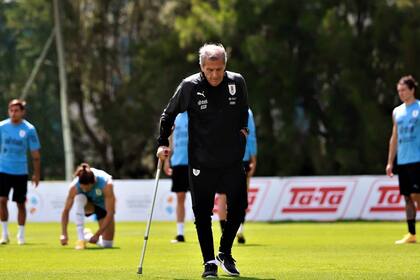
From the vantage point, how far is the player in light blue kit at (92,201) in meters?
15.7

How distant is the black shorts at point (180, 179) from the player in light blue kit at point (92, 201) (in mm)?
2281

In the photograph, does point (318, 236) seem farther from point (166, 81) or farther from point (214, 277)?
point (166, 81)

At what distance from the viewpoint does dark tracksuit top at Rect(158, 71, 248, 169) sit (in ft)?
34.6

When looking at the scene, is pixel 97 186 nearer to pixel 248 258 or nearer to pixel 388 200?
pixel 248 258

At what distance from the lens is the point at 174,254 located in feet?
47.8

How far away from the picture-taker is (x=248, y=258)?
1361cm

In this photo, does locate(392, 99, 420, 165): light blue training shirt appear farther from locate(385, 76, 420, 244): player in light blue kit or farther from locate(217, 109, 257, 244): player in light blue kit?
locate(217, 109, 257, 244): player in light blue kit

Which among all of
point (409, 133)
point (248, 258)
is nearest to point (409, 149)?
point (409, 133)

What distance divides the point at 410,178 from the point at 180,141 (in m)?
4.12

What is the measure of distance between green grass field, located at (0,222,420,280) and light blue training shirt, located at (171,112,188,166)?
1389mm

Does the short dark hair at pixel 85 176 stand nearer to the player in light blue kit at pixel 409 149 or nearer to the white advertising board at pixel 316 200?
the player in light blue kit at pixel 409 149

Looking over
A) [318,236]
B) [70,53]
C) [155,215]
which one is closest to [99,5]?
[70,53]

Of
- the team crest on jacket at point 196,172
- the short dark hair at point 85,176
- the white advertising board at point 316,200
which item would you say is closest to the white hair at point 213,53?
the team crest on jacket at point 196,172

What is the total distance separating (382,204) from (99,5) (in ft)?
85.5
